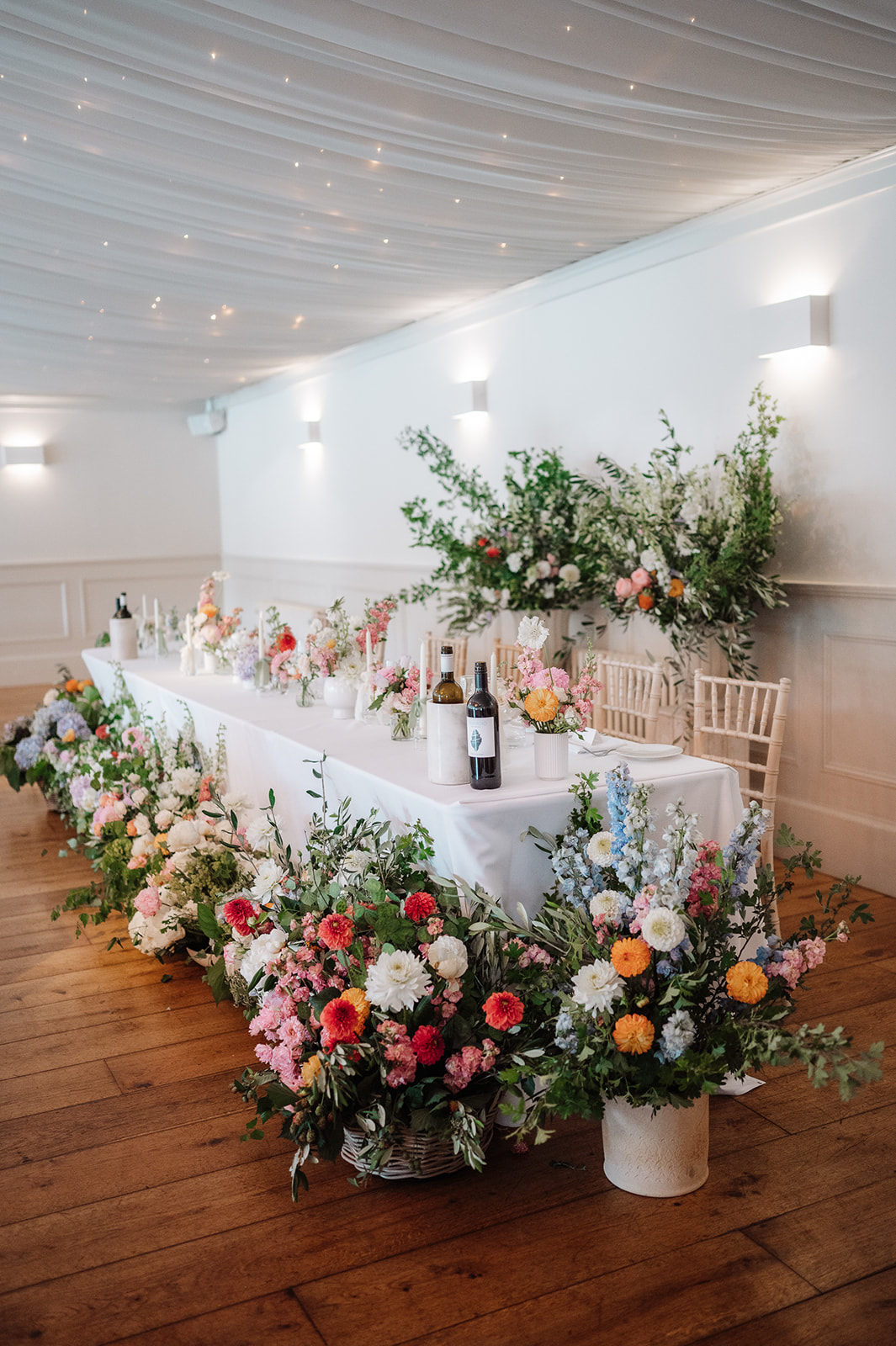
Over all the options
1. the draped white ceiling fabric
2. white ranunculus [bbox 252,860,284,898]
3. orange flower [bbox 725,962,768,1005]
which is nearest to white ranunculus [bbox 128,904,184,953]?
white ranunculus [bbox 252,860,284,898]

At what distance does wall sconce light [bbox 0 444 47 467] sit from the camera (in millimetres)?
10195

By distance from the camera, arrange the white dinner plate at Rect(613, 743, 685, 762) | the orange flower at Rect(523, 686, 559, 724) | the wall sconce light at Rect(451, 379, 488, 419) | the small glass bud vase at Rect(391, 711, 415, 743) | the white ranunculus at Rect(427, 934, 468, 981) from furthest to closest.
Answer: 1. the wall sconce light at Rect(451, 379, 488, 419)
2. the small glass bud vase at Rect(391, 711, 415, 743)
3. the white dinner plate at Rect(613, 743, 685, 762)
4. the orange flower at Rect(523, 686, 559, 724)
5. the white ranunculus at Rect(427, 934, 468, 981)

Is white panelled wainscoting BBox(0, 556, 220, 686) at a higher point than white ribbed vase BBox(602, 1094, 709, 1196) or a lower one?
higher

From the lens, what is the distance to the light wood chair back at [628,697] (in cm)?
416

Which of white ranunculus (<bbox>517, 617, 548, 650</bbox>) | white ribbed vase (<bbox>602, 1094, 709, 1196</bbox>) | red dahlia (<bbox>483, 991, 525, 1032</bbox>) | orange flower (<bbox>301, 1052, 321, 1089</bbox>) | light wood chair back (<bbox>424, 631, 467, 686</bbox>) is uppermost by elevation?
white ranunculus (<bbox>517, 617, 548, 650</bbox>)

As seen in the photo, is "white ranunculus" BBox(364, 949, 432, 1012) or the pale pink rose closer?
"white ranunculus" BBox(364, 949, 432, 1012)

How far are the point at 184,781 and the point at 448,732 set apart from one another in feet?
5.01

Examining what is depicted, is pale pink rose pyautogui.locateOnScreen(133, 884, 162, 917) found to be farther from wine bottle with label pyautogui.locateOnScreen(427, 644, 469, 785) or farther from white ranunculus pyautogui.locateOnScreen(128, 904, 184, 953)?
wine bottle with label pyautogui.locateOnScreen(427, 644, 469, 785)

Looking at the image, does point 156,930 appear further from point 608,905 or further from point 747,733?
point 747,733

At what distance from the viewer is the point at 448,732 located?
2.74 meters

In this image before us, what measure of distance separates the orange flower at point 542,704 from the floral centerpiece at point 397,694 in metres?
0.71

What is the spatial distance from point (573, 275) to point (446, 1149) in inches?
181

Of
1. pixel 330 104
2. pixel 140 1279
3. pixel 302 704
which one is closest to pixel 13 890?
pixel 302 704

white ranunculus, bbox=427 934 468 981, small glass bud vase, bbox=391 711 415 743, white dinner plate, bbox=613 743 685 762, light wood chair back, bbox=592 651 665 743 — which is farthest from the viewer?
light wood chair back, bbox=592 651 665 743
